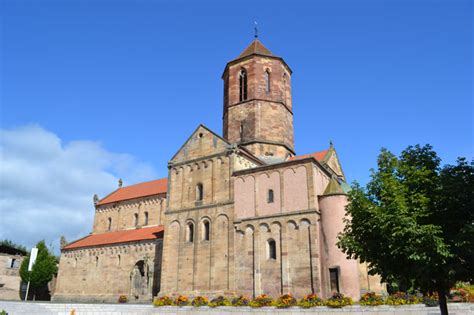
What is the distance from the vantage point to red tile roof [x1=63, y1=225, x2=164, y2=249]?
38912mm

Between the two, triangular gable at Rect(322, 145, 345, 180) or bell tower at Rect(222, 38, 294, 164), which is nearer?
triangular gable at Rect(322, 145, 345, 180)

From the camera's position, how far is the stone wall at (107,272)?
36438mm

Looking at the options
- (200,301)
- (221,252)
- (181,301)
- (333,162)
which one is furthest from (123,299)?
(333,162)

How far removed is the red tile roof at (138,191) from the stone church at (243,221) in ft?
6.24

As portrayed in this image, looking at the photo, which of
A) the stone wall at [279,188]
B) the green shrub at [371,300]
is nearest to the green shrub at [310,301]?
the green shrub at [371,300]

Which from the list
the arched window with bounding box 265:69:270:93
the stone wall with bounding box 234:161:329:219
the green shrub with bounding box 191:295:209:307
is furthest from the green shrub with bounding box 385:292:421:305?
the arched window with bounding box 265:69:270:93

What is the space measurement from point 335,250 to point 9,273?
44.7 meters

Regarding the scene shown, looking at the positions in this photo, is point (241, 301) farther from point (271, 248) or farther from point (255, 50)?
point (255, 50)

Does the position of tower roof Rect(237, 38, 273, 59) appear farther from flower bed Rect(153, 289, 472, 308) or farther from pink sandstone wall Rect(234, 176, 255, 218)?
flower bed Rect(153, 289, 472, 308)

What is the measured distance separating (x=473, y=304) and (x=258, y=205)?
1404cm

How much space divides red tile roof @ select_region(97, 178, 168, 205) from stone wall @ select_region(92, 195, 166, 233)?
1.68 ft

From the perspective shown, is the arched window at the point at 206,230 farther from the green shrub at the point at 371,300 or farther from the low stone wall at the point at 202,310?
the green shrub at the point at 371,300

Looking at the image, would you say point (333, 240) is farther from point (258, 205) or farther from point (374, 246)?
point (374, 246)

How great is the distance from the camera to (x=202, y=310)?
25812 millimetres
